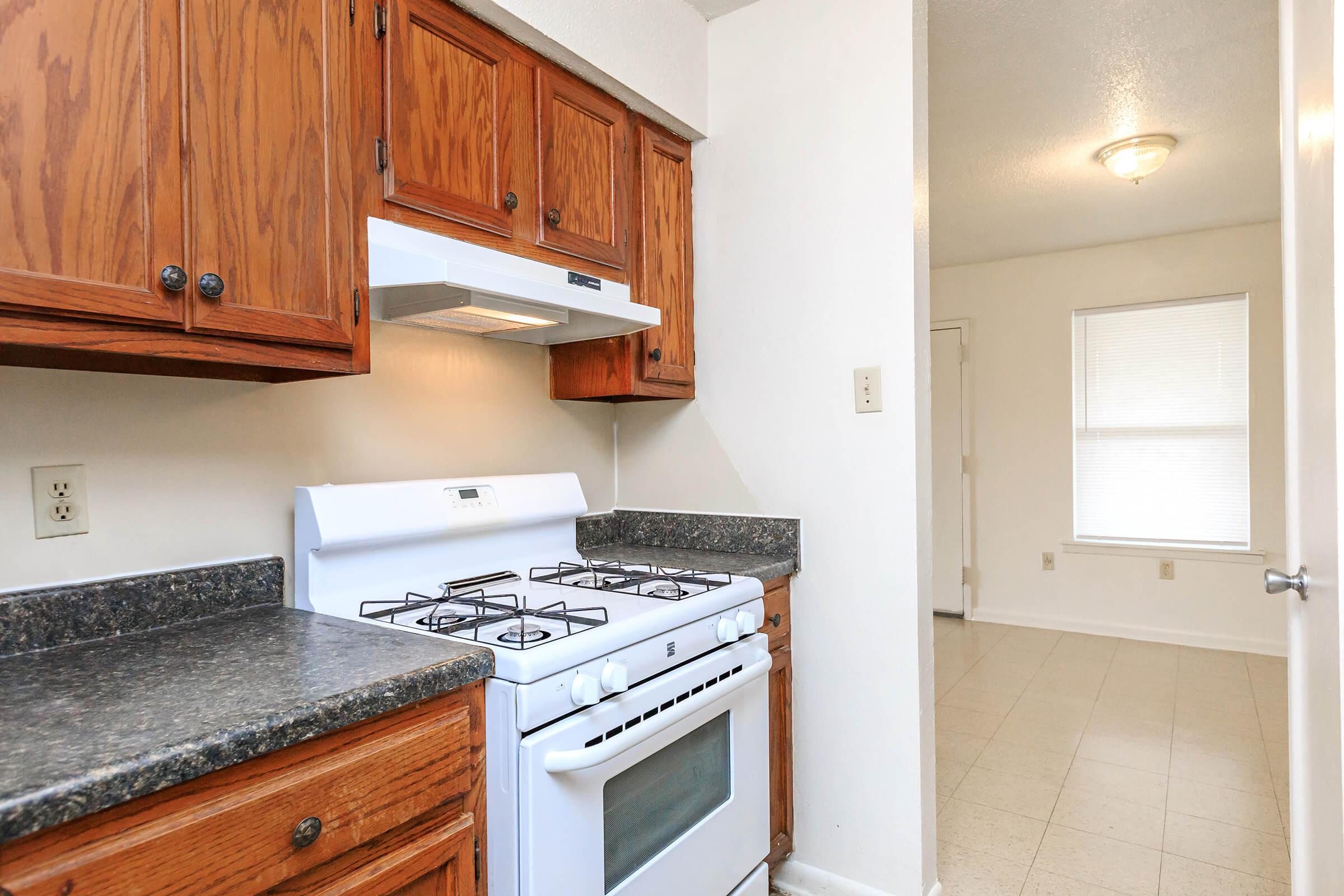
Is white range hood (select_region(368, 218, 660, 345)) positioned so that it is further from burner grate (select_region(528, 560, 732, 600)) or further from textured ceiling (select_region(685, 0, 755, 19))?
textured ceiling (select_region(685, 0, 755, 19))

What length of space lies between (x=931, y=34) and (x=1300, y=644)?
184cm

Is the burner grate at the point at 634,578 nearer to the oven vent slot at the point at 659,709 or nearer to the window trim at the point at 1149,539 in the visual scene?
the oven vent slot at the point at 659,709

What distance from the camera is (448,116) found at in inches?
58.9

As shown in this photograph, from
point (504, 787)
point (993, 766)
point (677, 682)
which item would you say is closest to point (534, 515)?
point (677, 682)

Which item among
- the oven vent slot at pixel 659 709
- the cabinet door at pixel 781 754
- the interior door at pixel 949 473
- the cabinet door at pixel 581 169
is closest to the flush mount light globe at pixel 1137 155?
the interior door at pixel 949 473

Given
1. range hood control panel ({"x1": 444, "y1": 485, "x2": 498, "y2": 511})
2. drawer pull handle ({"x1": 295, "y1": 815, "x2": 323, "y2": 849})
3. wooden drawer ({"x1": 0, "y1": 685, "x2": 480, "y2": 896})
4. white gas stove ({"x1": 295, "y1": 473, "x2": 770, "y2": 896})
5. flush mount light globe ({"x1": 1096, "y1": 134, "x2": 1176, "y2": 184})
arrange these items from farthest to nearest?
flush mount light globe ({"x1": 1096, "y1": 134, "x2": 1176, "y2": 184}) < range hood control panel ({"x1": 444, "y1": 485, "x2": 498, "y2": 511}) < white gas stove ({"x1": 295, "y1": 473, "x2": 770, "y2": 896}) < drawer pull handle ({"x1": 295, "y1": 815, "x2": 323, "y2": 849}) < wooden drawer ({"x1": 0, "y1": 685, "x2": 480, "y2": 896})

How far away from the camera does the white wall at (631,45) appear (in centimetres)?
163

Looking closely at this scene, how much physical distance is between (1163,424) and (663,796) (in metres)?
4.23

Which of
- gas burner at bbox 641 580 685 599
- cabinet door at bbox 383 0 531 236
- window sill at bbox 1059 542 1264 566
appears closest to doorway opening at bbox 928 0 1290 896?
window sill at bbox 1059 542 1264 566

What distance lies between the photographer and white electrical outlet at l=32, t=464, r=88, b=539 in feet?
3.86

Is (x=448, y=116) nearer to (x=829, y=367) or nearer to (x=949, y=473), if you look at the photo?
(x=829, y=367)

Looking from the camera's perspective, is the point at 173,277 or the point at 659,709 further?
the point at 659,709

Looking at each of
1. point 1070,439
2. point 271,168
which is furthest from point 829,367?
point 1070,439

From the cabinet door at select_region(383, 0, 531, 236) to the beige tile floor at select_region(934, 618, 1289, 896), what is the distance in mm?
2096
